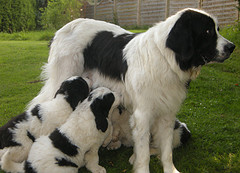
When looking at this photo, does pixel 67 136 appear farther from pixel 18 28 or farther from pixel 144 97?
pixel 18 28

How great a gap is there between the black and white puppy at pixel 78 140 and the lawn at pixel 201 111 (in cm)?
45

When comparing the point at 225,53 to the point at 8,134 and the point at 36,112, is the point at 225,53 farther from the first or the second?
the point at 8,134

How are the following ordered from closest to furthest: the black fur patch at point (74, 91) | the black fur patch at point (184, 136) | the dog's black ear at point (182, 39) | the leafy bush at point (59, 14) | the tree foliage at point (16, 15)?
the dog's black ear at point (182, 39) < the black fur patch at point (74, 91) < the black fur patch at point (184, 136) < the tree foliage at point (16, 15) < the leafy bush at point (59, 14)

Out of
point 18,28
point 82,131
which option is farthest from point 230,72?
point 18,28

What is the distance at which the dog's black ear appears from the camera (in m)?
3.22

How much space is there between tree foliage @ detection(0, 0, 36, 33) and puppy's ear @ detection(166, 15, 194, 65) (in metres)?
16.5

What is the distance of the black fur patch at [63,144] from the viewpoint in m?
3.41

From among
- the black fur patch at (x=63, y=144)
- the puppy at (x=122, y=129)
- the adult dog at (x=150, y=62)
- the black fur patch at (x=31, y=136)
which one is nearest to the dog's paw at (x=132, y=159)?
the adult dog at (x=150, y=62)

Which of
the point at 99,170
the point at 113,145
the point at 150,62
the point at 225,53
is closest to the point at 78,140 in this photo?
the point at 99,170

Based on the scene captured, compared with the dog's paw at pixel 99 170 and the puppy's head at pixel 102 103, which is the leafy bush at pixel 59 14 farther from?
the dog's paw at pixel 99 170

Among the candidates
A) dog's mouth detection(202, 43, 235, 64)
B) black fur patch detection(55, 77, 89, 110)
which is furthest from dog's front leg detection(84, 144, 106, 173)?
dog's mouth detection(202, 43, 235, 64)

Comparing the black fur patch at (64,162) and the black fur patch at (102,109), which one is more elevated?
the black fur patch at (102,109)

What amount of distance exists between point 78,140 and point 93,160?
0.42 meters

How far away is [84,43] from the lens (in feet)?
14.6
